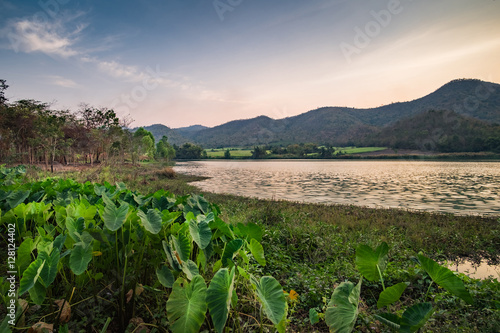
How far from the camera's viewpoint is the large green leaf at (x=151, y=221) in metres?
1.55

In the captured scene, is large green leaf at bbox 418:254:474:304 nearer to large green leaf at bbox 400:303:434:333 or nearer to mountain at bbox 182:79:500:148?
large green leaf at bbox 400:303:434:333

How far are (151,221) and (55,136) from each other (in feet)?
82.6

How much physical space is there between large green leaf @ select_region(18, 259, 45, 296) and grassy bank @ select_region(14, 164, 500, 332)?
5.72 feet

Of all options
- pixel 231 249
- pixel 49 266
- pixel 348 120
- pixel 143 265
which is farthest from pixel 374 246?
pixel 348 120

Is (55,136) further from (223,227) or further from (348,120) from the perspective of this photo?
(348,120)

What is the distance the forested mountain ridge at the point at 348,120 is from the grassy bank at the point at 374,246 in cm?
8605

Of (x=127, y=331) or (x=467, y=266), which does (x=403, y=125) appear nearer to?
(x=467, y=266)

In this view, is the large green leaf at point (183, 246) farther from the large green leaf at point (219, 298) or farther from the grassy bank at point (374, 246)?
the grassy bank at point (374, 246)

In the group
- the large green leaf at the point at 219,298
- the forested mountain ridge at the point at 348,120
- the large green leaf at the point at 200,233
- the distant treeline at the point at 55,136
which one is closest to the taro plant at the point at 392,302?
the large green leaf at the point at 219,298

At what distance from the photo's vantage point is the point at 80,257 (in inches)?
57.4

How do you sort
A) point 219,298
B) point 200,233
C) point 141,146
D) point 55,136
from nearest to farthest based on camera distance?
point 219,298, point 200,233, point 55,136, point 141,146

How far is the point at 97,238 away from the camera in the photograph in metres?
1.63

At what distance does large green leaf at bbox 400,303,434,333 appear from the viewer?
1.22 metres

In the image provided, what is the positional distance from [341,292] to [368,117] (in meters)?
151
